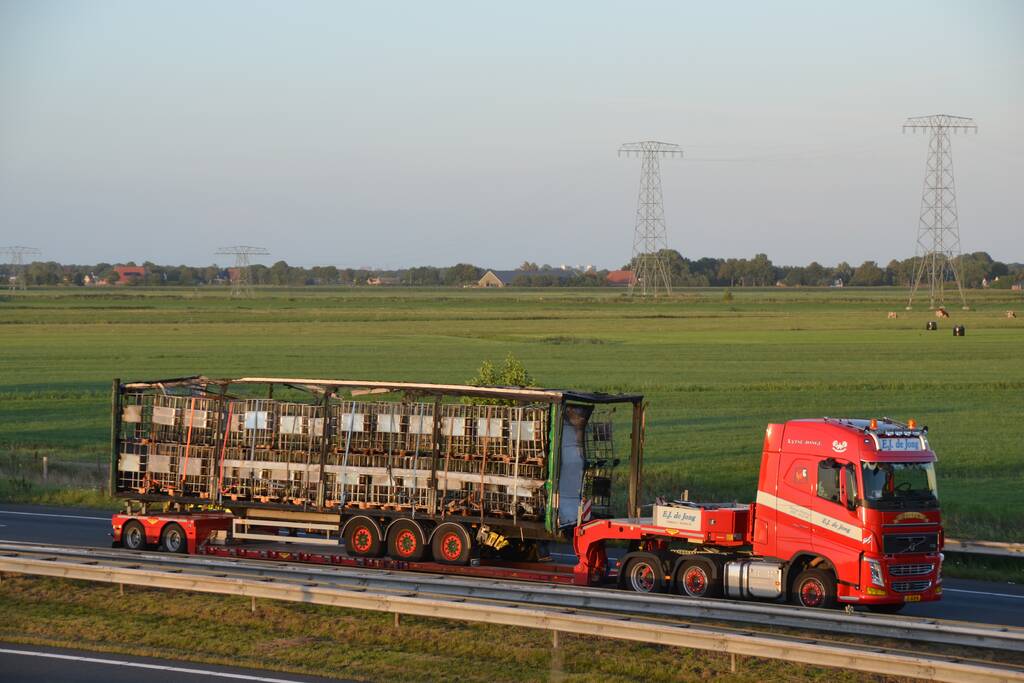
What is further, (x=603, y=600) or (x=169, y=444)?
(x=169, y=444)

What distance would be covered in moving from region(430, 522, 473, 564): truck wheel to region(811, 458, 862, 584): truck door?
658 cm

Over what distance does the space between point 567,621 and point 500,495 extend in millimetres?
6669

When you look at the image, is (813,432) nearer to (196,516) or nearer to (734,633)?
(734,633)

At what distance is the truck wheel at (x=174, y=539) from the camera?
26359 millimetres

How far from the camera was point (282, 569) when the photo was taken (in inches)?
907

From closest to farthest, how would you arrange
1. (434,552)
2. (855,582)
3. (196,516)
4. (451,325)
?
(855,582)
(434,552)
(196,516)
(451,325)

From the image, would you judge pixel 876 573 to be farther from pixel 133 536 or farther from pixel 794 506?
pixel 133 536

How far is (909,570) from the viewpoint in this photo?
21047mm

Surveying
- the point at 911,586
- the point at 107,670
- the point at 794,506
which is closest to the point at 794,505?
the point at 794,506

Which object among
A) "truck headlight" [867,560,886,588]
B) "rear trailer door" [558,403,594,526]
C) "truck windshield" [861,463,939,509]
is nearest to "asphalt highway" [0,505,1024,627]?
"truck headlight" [867,560,886,588]

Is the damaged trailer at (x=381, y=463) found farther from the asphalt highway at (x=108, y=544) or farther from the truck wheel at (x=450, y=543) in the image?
the asphalt highway at (x=108, y=544)

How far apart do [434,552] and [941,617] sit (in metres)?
9.15

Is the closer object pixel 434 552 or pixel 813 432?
pixel 813 432

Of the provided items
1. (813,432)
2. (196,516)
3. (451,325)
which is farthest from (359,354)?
(813,432)
